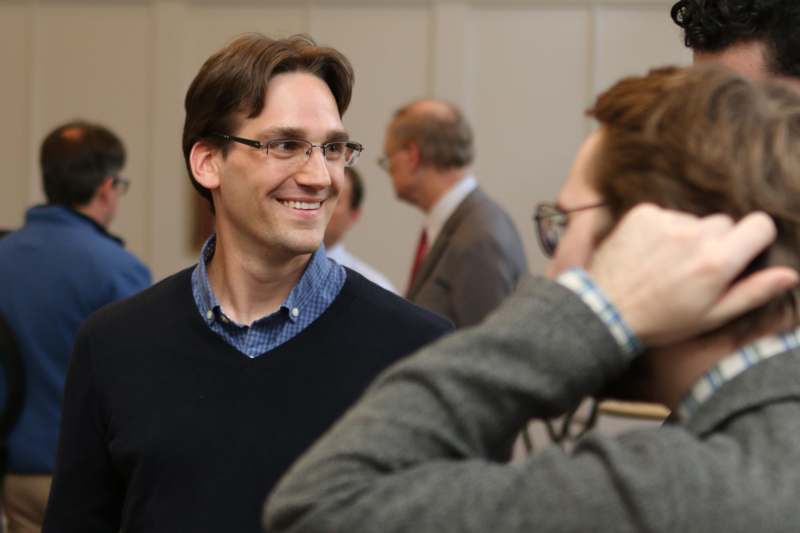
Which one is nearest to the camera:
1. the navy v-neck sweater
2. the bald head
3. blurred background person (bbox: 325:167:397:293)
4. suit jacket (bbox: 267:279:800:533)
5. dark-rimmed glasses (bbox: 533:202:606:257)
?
suit jacket (bbox: 267:279:800:533)

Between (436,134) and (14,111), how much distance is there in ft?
13.8

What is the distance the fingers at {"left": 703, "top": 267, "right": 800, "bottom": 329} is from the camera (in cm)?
95

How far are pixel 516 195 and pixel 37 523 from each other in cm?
446

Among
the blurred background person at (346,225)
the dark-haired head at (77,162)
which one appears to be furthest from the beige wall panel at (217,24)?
the dark-haired head at (77,162)

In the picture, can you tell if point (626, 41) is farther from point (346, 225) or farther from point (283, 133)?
point (283, 133)

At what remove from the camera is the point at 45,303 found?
3525 millimetres

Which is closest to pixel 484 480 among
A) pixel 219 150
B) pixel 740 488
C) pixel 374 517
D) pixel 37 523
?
pixel 374 517

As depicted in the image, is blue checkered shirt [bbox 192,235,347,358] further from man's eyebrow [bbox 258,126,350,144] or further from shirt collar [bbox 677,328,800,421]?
shirt collar [bbox 677,328,800,421]

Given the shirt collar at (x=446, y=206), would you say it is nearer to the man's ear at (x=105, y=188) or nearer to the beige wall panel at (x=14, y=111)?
the man's ear at (x=105, y=188)

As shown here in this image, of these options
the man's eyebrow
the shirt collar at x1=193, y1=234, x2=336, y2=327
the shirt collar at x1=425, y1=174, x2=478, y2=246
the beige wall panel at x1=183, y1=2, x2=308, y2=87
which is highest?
the beige wall panel at x1=183, y1=2, x2=308, y2=87

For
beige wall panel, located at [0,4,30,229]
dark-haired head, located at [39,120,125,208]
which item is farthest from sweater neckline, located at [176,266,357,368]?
beige wall panel, located at [0,4,30,229]

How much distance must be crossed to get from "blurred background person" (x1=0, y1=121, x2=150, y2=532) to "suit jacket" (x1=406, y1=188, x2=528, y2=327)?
0.99 meters

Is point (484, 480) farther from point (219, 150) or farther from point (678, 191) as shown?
point (219, 150)

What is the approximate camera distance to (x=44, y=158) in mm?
4059
